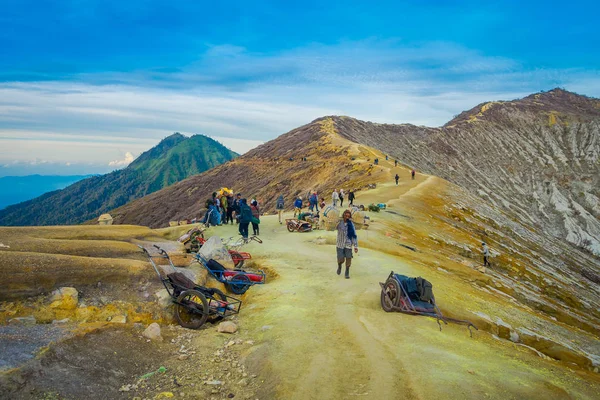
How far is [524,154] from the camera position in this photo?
100062mm

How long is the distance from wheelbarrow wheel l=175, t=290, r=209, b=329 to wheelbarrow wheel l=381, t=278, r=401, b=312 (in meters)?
5.13

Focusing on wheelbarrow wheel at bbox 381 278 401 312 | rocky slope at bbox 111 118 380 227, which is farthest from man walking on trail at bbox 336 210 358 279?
rocky slope at bbox 111 118 380 227

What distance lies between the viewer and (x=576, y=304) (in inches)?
1054

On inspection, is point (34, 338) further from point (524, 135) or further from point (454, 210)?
point (524, 135)

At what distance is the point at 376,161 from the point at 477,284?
1808 inches

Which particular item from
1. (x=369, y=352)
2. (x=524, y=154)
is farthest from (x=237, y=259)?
(x=524, y=154)

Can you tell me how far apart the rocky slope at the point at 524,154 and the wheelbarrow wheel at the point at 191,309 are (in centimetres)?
6580

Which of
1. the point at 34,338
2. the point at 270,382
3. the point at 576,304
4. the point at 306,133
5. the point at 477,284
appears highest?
the point at 306,133

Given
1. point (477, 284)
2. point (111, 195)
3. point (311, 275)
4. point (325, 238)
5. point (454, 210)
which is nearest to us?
point (311, 275)

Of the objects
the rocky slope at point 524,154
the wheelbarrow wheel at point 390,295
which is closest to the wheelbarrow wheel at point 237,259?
the wheelbarrow wheel at point 390,295

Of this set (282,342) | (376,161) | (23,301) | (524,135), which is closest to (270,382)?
(282,342)

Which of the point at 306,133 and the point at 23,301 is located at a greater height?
the point at 306,133

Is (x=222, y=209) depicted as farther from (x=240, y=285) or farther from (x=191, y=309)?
(x=191, y=309)

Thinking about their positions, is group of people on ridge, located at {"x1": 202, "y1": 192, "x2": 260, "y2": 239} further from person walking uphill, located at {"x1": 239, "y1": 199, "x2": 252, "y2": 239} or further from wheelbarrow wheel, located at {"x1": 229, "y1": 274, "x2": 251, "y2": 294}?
wheelbarrow wheel, located at {"x1": 229, "y1": 274, "x2": 251, "y2": 294}
